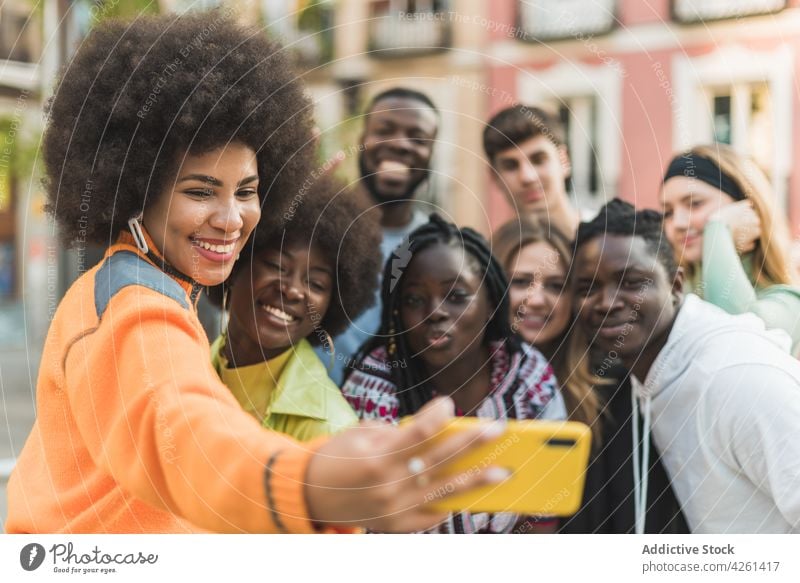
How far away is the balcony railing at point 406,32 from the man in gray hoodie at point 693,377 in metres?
0.47

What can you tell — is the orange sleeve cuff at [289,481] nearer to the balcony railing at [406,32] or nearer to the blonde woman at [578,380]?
the blonde woman at [578,380]

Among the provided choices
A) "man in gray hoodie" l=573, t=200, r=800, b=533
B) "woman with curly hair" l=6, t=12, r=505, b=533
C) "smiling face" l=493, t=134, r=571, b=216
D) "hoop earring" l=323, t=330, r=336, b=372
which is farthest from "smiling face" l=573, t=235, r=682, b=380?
"woman with curly hair" l=6, t=12, r=505, b=533

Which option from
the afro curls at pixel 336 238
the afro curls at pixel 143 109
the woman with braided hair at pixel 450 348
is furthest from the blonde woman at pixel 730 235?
the afro curls at pixel 143 109

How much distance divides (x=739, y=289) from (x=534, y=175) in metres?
0.48

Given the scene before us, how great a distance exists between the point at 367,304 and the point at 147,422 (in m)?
0.66

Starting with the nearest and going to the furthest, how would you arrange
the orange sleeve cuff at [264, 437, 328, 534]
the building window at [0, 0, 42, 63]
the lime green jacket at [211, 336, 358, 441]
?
the orange sleeve cuff at [264, 437, 328, 534], the lime green jacket at [211, 336, 358, 441], the building window at [0, 0, 42, 63]

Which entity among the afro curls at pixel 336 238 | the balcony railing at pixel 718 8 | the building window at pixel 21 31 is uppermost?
the building window at pixel 21 31

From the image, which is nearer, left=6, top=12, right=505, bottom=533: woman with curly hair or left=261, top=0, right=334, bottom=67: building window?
left=6, top=12, right=505, bottom=533: woman with curly hair

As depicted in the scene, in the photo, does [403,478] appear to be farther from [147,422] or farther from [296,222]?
[296,222]

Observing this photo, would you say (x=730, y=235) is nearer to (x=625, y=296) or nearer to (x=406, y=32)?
(x=625, y=296)

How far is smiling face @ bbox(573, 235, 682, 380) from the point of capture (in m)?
1.70

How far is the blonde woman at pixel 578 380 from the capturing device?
5.61 ft

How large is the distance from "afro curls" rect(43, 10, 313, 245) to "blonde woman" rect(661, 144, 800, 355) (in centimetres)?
83

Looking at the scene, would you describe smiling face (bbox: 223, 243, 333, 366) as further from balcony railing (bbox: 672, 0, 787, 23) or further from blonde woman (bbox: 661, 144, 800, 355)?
balcony railing (bbox: 672, 0, 787, 23)
